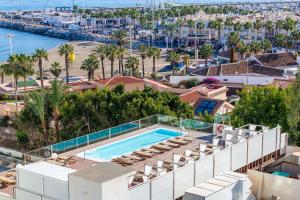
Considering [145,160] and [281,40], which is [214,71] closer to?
[281,40]

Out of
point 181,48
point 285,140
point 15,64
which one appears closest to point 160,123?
point 285,140

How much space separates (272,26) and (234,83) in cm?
5582

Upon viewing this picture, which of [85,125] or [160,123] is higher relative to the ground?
[160,123]

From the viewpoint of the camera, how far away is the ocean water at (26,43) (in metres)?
130

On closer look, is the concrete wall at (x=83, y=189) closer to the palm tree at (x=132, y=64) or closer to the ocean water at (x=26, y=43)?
the palm tree at (x=132, y=64)

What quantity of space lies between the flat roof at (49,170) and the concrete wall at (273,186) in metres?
A: 5.65

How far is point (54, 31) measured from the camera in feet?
529

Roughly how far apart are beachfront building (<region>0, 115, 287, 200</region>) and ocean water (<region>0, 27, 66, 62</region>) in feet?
335

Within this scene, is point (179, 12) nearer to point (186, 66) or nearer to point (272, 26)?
Answer: point (272, 26)

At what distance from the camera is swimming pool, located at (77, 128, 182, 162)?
60.6 ft

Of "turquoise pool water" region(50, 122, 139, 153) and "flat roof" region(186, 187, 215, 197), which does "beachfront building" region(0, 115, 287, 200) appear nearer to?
Result: "turquoise pool water" region(50, 122, 139, 153)

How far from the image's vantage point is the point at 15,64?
182 feet

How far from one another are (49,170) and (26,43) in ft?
439

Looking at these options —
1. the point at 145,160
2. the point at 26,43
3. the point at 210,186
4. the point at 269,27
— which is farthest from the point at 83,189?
the point at 26,43
